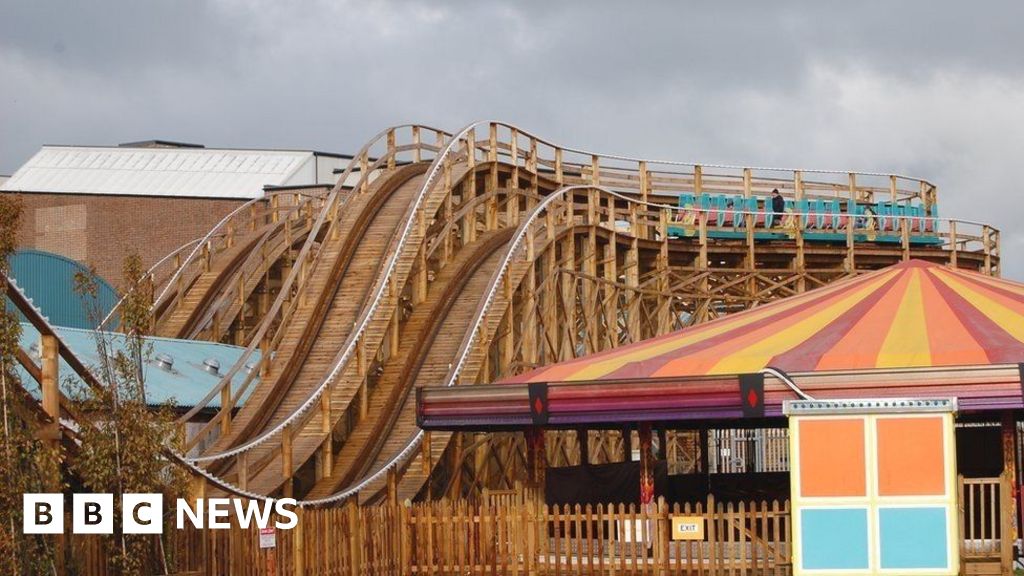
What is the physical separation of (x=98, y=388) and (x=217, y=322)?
2065 cm

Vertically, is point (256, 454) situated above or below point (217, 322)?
below

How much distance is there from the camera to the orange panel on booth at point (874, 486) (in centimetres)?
1695

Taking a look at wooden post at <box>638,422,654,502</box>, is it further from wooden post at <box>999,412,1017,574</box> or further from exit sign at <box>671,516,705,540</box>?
wooden post at <box>999,412,1017,574</box>

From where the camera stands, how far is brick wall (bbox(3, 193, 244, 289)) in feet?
174

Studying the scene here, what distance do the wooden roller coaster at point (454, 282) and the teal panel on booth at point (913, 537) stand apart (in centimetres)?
909

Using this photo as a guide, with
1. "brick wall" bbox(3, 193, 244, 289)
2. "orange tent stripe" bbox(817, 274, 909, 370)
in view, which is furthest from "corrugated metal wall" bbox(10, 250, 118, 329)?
"orange tent stripe" bbox(817, 274, 909, 370)

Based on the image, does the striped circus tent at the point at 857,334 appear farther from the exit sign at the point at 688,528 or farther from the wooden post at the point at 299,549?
the wooden post at the point at 299,549

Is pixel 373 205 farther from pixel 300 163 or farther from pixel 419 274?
pixel 300 163

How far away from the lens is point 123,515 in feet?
63.7

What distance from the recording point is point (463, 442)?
33.0 metres

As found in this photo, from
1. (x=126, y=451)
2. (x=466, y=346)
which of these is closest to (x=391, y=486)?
(x=466, y=346)

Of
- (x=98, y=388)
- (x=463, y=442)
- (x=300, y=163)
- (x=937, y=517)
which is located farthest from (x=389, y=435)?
(x=300, y=163)

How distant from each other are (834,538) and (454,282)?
65.4 feet

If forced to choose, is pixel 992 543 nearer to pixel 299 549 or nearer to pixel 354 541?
pixel 354 541
